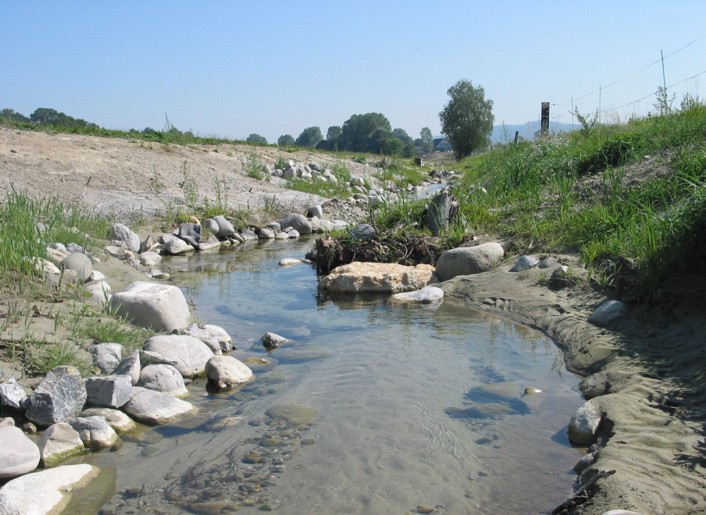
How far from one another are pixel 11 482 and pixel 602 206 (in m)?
7.40

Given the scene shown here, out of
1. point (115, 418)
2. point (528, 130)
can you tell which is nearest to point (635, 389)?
point (115, 418)

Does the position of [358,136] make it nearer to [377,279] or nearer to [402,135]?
[402,135]

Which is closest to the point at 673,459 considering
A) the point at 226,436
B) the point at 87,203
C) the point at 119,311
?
the point at 226,436

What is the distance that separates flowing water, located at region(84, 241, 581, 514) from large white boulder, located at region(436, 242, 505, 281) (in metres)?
1.60

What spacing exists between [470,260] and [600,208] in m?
1.70

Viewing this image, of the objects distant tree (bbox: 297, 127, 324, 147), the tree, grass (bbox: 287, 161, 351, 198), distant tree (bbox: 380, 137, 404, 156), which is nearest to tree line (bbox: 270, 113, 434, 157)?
distant tree (bbox: 297, 127, 324, 147)

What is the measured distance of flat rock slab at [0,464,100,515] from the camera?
334cm

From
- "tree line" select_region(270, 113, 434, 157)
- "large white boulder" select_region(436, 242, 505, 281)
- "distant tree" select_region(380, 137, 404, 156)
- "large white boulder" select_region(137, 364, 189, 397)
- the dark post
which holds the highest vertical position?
"tree line" select_region(270, 113, 434, 157)

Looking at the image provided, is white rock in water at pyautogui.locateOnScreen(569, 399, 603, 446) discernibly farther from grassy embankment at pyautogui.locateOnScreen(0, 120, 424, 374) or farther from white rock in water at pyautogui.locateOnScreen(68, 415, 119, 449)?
grassy embankment at pyautogui.locateOnScreen(0, 120, 424, 374)

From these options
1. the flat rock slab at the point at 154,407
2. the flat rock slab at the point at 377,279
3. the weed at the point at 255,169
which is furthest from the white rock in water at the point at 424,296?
the weed at the point at 255,169

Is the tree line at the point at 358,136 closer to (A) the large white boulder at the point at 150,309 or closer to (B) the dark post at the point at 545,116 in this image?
(B) the dark post at the point at 545,116

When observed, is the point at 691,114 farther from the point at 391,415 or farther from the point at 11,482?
the point at 11,482

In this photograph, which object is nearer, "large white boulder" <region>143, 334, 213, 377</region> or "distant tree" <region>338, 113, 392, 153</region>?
"large white boulder" <region>143, 334, 213, 377</region>

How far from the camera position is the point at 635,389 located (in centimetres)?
468
